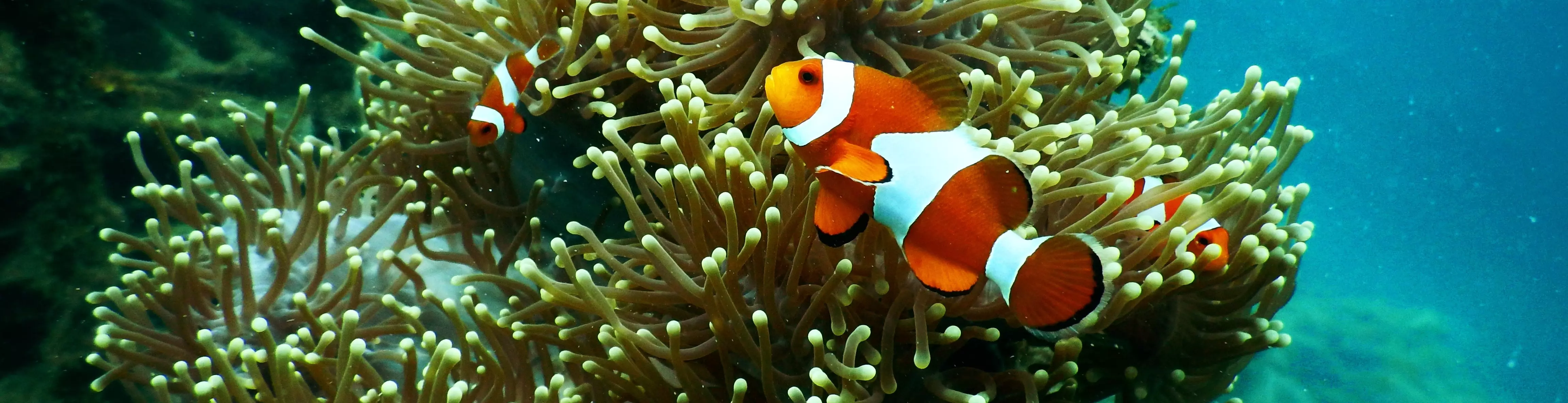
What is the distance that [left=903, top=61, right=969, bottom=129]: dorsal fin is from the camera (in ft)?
4.07

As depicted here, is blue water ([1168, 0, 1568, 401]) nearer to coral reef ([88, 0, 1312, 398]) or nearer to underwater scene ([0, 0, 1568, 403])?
coral reef ([88, 0, 1312, 398])

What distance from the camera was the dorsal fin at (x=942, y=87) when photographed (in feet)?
4.07

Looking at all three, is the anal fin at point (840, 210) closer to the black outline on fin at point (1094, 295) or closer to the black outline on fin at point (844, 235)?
the black outline on fin at point (844, 235)

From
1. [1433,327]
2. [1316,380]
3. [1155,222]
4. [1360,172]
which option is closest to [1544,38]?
[1360,172]

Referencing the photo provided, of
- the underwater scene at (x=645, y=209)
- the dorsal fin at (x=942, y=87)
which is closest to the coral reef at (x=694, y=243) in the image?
the underwater scene at (x=645, y=209)

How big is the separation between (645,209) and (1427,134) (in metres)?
54.9

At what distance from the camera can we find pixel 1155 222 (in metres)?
1.59

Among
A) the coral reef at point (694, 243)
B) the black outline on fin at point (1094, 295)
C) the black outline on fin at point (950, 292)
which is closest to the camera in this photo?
the black outline on fin at point (1094, 295)

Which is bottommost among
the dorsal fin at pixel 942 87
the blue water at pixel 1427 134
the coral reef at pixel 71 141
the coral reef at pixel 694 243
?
the coral reef at pixel 71 141

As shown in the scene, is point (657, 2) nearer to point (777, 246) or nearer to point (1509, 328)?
point (777, 246)

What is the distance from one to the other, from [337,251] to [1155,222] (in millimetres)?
2034

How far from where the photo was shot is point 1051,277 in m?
1.08

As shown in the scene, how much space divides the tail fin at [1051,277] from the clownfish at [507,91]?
124cm

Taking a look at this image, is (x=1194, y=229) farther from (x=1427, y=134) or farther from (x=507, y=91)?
(x=1427, y=134)
